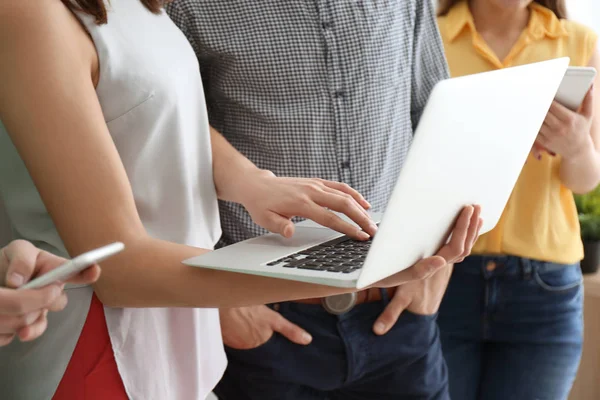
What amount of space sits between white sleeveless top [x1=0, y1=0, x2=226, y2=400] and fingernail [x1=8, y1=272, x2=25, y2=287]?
0.28m

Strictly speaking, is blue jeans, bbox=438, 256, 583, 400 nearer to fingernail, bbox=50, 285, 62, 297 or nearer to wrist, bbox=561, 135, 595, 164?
wrist, bbox=561, 135, 595, 164

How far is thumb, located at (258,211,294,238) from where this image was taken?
102 centimetres

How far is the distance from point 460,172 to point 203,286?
0.36 m

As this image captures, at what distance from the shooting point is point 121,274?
93 centimetres

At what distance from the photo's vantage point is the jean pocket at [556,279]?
1.71 m

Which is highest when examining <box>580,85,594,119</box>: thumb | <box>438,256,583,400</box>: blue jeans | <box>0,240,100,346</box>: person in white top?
<box>0,240,100,346</box>: person in white top

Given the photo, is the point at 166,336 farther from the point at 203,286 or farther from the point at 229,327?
the point at 229,327

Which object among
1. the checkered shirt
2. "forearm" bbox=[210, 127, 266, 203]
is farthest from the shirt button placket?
"forearm" bbox=[210, 127, 266, 203]

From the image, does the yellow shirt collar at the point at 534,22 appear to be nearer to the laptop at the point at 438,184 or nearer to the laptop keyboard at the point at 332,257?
the laptop at the point at 438,184

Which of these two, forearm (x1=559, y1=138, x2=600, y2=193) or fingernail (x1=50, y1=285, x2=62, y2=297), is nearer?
fingernail (x1=50, y1=285, x2=62, y2=297)

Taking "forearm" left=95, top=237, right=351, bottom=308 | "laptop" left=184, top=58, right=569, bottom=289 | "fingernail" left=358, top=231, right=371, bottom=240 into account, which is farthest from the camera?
"fingernail" left=358, top=231, right=371, bottom=240

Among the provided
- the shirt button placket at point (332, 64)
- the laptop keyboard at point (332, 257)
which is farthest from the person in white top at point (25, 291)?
the shirt button placket at point (332, 64)

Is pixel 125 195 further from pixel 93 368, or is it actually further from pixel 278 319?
pixel 278 319

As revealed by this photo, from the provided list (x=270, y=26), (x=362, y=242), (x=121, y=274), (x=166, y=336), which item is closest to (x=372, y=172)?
(x=270, y=26)
